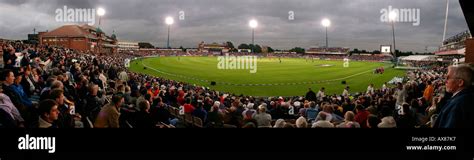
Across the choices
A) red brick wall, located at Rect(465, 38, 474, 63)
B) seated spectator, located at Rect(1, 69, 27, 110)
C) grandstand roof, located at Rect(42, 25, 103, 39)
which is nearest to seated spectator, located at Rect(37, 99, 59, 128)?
seated spectator, located at Rect(1, 69, 27, 110)

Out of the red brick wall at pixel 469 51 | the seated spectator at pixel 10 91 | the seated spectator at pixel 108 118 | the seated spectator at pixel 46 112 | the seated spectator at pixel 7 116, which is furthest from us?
the red brick wall at pixel 469 51

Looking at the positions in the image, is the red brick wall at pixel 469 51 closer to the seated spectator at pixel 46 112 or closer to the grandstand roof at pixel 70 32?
the seated spectator at pixel 46 112

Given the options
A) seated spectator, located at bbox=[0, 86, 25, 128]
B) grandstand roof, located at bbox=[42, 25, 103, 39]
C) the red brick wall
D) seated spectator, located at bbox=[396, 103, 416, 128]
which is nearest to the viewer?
seated spectator, located at bbox=[0, 86, 25, 128]

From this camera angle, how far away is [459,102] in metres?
3.64

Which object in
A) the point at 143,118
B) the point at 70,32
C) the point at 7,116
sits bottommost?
the point at 143,118

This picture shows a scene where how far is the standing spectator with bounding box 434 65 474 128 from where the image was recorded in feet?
11.9

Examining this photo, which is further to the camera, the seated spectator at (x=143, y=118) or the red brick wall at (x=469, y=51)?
the red brick wall at (x=469, y=51)

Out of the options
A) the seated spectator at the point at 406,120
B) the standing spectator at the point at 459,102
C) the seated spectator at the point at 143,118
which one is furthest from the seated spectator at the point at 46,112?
the seated spectator at the point at 406,120

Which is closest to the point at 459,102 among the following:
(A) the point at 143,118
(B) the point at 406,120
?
(B) the point at 406,120

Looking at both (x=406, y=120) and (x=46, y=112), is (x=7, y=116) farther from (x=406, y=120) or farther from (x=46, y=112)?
(x=406, y=120)

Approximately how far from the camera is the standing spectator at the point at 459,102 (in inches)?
143

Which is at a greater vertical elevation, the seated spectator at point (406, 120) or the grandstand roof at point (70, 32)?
the grandstand roof at point (70, 32)

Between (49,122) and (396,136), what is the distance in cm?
465

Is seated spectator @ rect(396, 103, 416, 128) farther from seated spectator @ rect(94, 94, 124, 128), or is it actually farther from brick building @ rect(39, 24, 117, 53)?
brick building @ rect(39, 24, 117, 53)
